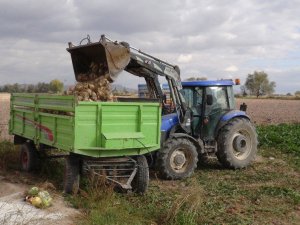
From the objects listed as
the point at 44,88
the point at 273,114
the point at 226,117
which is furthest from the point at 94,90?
the point at 273,114

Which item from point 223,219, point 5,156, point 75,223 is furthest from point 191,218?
point 5,156

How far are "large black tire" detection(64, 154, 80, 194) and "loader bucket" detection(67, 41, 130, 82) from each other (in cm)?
185

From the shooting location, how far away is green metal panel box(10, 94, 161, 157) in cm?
747

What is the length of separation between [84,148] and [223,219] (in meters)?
2.46

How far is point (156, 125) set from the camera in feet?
27.8

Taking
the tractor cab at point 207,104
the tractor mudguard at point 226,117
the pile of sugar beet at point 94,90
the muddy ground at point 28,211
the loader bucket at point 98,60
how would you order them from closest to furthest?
1. the muddy ground at point 28,211
2. the pile of sugar beet at point 94,90
3. the loader bucket at point 98,60
4. the tractor cab at point 207,104
5. the tractor mudguard at point 226,117

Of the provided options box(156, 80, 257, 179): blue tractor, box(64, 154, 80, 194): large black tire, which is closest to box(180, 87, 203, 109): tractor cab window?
box(156, 80, 257, 179): blue tractor

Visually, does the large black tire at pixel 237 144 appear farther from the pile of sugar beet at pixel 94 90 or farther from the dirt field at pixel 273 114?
the dirt field at pixel 273 114

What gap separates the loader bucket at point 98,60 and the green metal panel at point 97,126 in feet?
3.54

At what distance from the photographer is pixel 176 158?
31.4ft

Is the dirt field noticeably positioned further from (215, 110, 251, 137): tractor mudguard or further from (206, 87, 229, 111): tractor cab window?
(206, 87, 229, 111): tractor cab window

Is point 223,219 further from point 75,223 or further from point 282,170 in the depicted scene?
point 282,170

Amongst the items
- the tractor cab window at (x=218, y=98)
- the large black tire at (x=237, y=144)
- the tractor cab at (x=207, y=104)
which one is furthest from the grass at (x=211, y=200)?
the tractor cab window at (x=218, y=98)

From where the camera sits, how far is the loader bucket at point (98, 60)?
880cm
